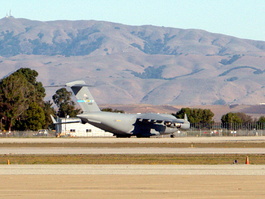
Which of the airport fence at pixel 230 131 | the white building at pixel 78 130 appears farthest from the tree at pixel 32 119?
the airport fence at pixel 230 131

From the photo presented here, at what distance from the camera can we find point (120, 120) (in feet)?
311

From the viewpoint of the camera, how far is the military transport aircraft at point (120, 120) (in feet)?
302

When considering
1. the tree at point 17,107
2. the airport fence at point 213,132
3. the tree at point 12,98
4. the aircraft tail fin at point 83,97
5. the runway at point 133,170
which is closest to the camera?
the runway at point 133,170

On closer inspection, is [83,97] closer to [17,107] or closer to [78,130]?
[78,130]

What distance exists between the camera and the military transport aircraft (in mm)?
92062

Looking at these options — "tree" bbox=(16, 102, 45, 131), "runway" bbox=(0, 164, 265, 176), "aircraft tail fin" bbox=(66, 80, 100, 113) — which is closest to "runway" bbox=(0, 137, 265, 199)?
"runway" bbox=(0, 164, 265, 176)

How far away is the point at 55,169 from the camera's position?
3741cm

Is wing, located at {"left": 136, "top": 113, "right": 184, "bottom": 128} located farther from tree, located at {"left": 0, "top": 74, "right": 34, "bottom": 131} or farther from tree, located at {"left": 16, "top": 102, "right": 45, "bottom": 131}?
tree, located at {"left": 0, "top": 74, "right": 34, "bottom": 131}

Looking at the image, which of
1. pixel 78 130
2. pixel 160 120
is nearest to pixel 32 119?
pixel 78 130

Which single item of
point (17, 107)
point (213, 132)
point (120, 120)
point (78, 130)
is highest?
point (17, 107)
